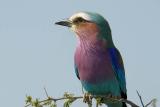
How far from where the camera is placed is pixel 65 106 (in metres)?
4.78

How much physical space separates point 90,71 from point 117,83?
28.2 inches

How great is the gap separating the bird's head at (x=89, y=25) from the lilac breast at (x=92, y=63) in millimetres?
233

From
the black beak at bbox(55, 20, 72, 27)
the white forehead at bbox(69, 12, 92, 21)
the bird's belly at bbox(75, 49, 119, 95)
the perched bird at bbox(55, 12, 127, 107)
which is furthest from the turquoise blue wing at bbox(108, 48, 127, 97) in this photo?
the black beak at bbox(55, 20, 72, 27)

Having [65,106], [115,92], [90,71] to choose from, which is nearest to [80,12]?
[90,71]

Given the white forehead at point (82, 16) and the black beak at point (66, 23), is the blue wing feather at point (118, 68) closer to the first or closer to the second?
the white forehead at point (82, 16)

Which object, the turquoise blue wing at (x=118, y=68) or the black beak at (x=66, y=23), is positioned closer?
the black beak at (x=66, y=23)

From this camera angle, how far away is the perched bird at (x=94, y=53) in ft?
26.8

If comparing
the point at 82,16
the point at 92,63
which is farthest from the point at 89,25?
the point at 92,63

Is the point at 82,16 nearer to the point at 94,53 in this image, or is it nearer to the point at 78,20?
the point at 78,20

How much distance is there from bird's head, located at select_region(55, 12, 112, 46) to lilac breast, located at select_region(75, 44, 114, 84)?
233 millimetres

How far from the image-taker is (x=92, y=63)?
821 cm

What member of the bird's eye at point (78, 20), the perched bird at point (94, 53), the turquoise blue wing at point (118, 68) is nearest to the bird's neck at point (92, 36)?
the perched bird at point (94, 53)

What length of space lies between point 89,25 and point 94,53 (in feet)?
1.64

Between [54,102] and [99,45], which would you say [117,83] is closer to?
[99,45]
